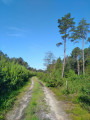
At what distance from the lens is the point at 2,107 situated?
16.5 feet

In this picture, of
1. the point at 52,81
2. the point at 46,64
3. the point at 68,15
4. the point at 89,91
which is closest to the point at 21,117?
the point at 89,91

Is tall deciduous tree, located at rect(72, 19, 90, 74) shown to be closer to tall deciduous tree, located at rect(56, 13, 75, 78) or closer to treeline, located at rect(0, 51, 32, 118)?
tall deciduous tree, located at rect(56, 13, 75, 78)

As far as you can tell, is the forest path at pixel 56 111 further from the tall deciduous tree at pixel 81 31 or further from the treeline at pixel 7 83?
the tall deciduous tree at pixel 81 31

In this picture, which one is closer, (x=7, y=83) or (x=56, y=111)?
(x=56, y=111)

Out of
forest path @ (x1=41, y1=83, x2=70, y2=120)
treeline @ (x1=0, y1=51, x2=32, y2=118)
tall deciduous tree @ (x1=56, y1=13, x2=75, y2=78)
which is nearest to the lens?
forest path @ (x1=41, y1=83, x2=70, y2=120)

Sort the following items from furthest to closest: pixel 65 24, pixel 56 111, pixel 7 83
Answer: pixel 65 24 < pixel 7 83 < pixel 56 111

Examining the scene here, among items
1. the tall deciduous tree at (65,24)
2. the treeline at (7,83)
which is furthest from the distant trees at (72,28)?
the treeline at (7,83)

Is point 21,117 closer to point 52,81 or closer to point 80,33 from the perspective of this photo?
point 52,81

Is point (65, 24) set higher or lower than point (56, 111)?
higher

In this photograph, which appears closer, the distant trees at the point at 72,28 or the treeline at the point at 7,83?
the treeline at the point at 7,83

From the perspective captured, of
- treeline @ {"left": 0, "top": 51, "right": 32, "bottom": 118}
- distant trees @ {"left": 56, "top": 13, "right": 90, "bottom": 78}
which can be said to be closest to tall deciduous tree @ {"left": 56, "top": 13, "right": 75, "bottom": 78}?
distant trees @ {"left": 56, "top": 13, "right": 90, "bottom": 78}

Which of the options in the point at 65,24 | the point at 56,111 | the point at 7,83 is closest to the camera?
the point at 56,111

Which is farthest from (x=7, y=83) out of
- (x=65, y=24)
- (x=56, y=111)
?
(x=65, y=24)

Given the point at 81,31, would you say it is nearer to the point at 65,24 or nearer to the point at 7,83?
the point at 65,24
